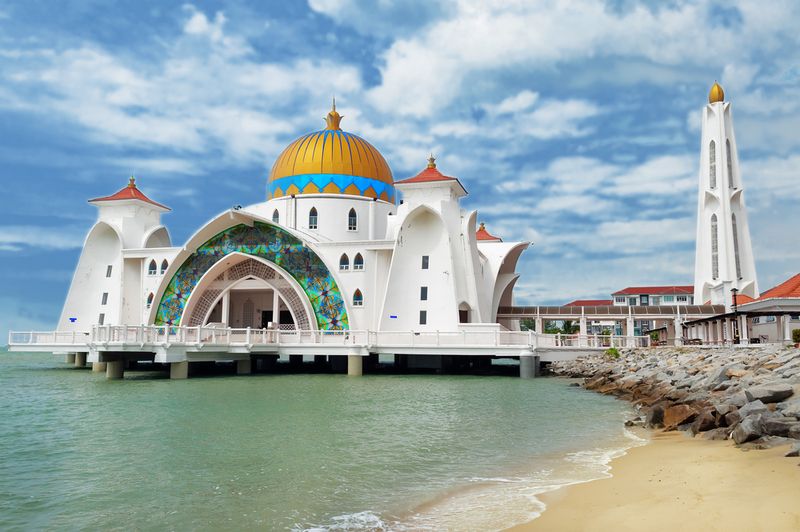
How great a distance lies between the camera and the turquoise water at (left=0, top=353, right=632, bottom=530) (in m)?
7.27

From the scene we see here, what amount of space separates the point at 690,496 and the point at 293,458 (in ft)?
18.7

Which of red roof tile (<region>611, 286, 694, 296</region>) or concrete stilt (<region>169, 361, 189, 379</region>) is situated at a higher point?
red roof tile (<region>611, 286, 694, 296</region>)

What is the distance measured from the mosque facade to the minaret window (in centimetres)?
5

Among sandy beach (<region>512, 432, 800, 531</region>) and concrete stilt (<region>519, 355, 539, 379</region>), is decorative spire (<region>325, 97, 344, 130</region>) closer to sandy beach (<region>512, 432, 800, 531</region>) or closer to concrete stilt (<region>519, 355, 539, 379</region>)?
concrete stilt (<region>519, 355, 539, 379</region>)

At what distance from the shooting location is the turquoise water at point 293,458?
727cm

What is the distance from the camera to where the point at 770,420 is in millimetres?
8648

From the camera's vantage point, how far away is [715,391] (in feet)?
46.2

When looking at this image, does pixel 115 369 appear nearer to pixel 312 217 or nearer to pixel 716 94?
pixel 312 217

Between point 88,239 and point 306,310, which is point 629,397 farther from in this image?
point 88,239

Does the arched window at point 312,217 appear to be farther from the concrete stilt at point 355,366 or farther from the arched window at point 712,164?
the arched window at point 712,164

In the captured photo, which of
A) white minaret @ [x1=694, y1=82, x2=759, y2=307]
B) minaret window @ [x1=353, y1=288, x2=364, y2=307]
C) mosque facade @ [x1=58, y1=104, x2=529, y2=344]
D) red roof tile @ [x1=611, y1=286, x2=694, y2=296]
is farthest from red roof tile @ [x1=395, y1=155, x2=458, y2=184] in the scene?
red roof tile @ [x1=611, y1=286, x2=694, y2=296]

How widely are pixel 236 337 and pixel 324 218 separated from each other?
33.5ft

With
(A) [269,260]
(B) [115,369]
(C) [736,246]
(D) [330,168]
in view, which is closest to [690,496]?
(B) [115,369]

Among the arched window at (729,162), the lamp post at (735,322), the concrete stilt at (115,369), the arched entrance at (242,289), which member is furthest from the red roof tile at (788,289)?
the concrete stilt at (115,369)
